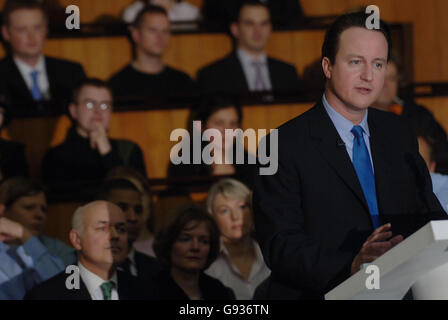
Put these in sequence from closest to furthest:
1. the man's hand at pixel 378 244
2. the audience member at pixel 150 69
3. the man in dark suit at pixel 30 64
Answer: the man's hand at pixel 378 244
the man in dark suit at pixel 30 64
the audience member at pixel 150 69

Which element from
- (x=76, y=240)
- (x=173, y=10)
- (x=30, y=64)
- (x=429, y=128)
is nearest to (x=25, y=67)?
(x=30, y=64)

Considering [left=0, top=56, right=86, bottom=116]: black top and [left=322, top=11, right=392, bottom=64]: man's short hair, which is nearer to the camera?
[left=322, top=11, right=392, bottom=64]: man's short hair

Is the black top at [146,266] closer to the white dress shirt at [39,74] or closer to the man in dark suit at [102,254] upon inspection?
the man in dark suit at [102,254]

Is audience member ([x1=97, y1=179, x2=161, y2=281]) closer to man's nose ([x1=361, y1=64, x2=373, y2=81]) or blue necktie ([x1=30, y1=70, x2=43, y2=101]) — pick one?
blue necktie ([x1=30, y1=70, x2=43, y2=101])

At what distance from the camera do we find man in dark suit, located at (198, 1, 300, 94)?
337 cm

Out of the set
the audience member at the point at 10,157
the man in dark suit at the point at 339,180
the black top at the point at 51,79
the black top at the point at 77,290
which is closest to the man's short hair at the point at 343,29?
the man in dark suit at the point at 339,180

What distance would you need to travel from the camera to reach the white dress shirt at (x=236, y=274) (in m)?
2.47

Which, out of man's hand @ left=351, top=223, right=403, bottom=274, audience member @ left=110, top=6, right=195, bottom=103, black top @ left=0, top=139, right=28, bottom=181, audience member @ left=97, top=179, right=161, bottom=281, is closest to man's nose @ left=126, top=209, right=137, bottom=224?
audience member @ left=97, top=179, right=161, bottom=281

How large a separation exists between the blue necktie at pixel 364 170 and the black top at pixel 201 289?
38.3 inches

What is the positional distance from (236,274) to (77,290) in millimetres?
574

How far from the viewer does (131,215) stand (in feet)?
8.24

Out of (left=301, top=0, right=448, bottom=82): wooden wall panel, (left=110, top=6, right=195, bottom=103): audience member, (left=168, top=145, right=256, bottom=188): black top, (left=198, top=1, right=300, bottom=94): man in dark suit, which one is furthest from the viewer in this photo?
(left=301, top=0, right=448, bottom=82): wooden wall panel

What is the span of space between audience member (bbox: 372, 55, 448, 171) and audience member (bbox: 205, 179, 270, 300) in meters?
0.57

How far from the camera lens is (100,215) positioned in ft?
7.20
